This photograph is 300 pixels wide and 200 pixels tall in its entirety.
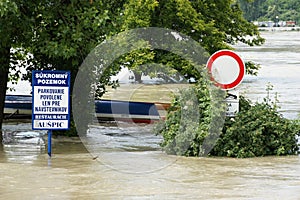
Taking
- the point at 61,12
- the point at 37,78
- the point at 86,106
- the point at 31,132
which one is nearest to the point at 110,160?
the point at 37,78

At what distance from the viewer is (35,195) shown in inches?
404

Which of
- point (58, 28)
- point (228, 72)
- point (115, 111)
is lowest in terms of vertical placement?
point (115, 111)

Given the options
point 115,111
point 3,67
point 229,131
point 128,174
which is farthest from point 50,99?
point 115,111

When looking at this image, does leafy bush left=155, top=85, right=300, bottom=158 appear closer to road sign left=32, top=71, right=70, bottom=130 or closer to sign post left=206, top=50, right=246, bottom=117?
sign post left=206, top=50, right=246, bottom=117

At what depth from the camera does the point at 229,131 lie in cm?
1351

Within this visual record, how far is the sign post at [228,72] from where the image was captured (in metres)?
13.7

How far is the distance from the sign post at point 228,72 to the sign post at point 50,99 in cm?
254

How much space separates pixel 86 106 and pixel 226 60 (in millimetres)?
5049

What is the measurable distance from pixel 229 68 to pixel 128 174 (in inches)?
114

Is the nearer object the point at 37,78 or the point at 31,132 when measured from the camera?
the point at 37,78

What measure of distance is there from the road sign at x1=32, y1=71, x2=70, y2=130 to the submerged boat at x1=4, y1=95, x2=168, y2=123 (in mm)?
8757

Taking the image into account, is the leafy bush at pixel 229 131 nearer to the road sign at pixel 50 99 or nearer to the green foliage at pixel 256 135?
the green foliage at pixel 256 135

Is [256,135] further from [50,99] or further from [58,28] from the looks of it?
[58,28]

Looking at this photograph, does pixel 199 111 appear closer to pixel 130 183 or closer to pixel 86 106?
pixel 130 183
